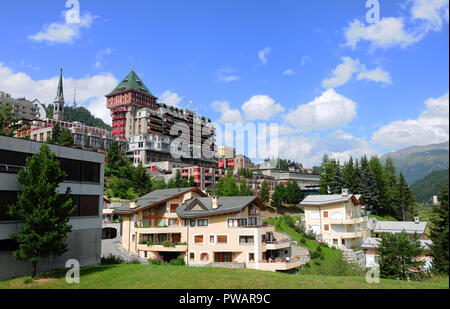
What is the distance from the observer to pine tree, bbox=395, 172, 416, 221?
3625 inches

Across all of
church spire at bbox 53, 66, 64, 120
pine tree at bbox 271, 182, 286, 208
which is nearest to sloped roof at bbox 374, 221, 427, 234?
pine tree at bbox 271, 182, 286, 208

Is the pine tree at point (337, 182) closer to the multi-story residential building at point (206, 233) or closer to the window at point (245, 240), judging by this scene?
the multi-story residential building at point (206, 233)

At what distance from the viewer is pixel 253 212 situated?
47.6 m

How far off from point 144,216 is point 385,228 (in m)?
50.3

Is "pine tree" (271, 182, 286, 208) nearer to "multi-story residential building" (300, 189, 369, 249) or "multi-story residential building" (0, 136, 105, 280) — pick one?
"multi-story residential building" (300, 189, 369, 249)

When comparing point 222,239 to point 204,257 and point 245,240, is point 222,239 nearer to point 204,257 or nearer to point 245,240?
point 245,240

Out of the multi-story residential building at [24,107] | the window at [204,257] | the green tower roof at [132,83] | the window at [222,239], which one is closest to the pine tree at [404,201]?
the window at [222,239]

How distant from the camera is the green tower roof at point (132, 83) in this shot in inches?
5866

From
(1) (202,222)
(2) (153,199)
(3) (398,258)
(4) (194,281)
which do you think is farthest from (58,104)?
(3) (398,258)

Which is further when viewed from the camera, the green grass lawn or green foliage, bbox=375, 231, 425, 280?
green foliage, bbox=375, 231, 425, 280

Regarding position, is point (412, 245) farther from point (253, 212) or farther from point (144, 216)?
point (144, 216)

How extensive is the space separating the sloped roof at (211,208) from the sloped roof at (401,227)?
110 feet

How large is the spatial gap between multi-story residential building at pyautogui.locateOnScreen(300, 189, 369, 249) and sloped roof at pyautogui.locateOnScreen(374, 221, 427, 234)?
140 inches
